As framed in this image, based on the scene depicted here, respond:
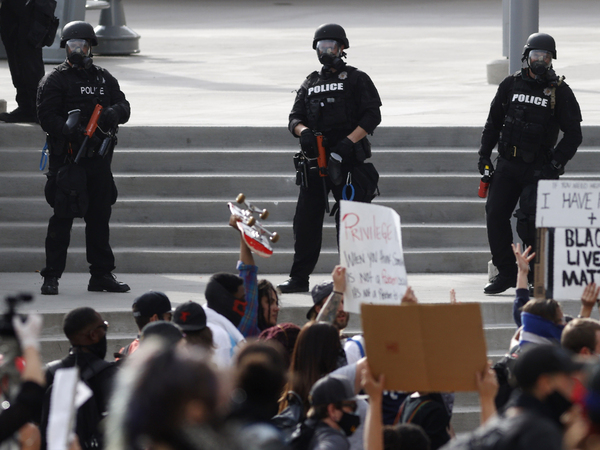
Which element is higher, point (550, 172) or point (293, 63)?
point (293, 63)

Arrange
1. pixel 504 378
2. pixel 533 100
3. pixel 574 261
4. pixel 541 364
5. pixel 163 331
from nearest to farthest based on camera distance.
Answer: pixel 541 364, pixel 163 331, pixel 504 378, pixel 574 261, pixel 533 100

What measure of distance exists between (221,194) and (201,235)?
64 centimetres

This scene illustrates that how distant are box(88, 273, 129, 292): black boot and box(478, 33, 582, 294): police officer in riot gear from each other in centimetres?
297

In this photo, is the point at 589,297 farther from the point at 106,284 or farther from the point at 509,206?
the point at 106,284

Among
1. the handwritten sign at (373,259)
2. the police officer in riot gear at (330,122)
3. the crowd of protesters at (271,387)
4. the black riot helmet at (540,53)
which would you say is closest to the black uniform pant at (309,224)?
the police officer in riot gear at (330,122)

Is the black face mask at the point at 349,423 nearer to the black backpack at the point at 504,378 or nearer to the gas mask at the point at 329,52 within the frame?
the black backpack at the point at 504,378

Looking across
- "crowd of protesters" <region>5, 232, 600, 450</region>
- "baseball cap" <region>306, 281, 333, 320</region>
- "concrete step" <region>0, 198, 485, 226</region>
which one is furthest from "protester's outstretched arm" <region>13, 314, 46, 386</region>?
"concrete step" <region>0, 198, 485, 226</region>

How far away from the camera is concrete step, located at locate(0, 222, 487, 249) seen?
9617 mm

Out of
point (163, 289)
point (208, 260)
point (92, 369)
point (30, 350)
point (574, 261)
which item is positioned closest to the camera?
point (30, 350)

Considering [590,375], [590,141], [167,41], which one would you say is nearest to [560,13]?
[167,41]

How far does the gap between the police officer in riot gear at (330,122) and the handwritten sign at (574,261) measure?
2.06m

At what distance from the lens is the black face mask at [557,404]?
3.30 metres

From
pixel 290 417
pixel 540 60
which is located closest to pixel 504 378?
pixel 290 417

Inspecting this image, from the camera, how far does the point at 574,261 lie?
636 cm
